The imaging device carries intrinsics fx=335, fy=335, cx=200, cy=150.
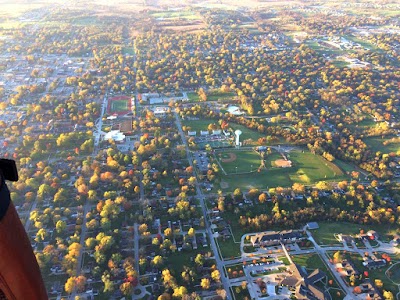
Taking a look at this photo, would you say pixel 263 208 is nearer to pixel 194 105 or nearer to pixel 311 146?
pixel 311 146

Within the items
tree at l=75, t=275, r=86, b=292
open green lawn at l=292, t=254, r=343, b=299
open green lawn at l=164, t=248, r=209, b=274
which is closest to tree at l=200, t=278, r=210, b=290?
open green lawn at l=164, t=248, r=209, b=274

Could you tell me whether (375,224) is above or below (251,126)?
below

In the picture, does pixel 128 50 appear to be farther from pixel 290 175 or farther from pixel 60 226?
pixel 60 226

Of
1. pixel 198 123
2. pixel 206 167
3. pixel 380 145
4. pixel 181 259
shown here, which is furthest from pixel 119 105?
pixel 380 145

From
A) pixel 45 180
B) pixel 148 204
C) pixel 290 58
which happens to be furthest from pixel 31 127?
pixel 290 58

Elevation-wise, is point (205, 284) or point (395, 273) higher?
point (205, 284)

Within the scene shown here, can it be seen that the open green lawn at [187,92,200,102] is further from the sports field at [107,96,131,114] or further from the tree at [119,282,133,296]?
the tree at [119,282,133,296]

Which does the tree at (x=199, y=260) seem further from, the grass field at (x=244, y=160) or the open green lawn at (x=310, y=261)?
the grass field at (x=244, y=160)
